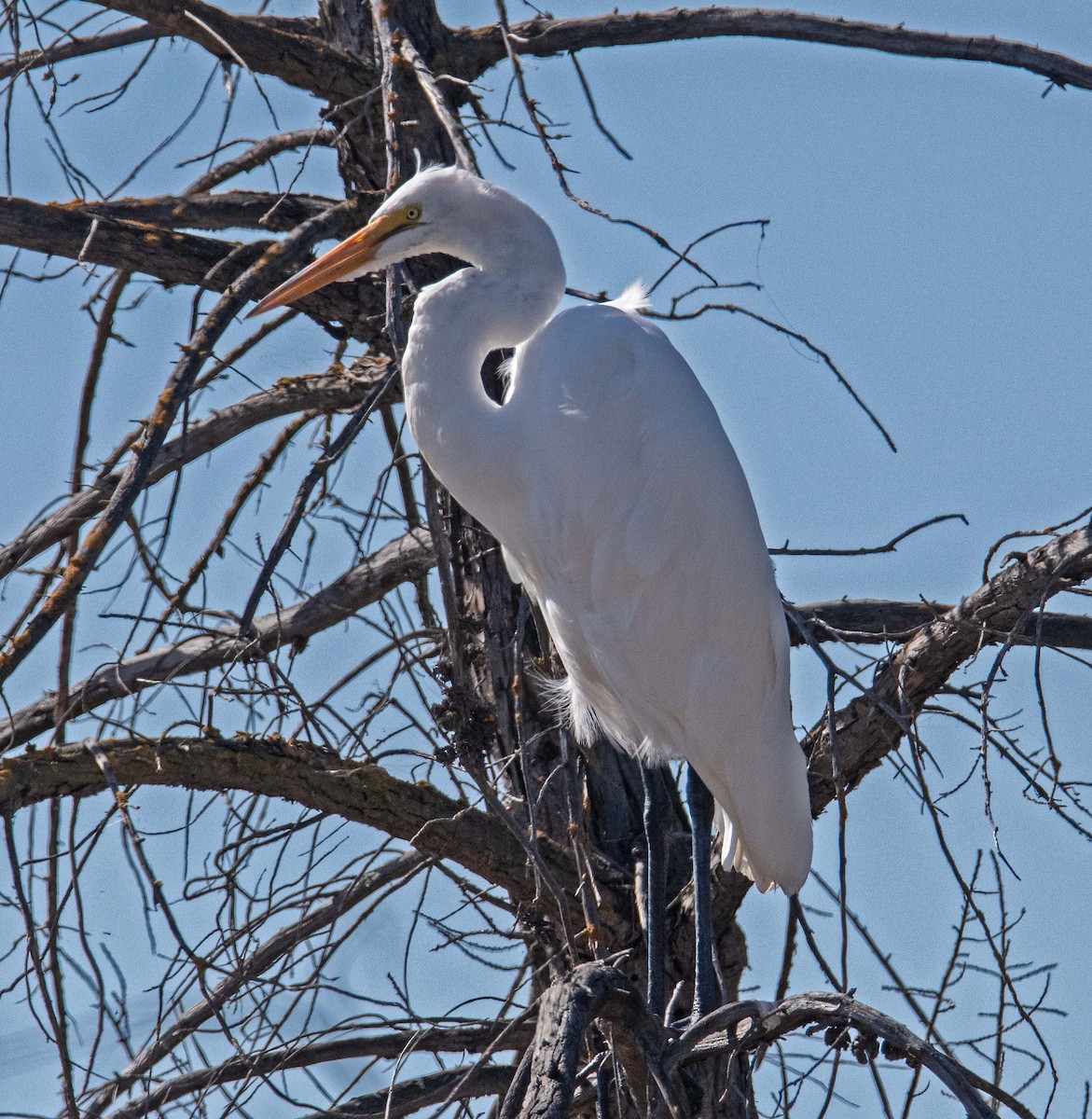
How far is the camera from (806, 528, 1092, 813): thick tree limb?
119 inches

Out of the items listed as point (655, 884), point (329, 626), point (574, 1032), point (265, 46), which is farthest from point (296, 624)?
point (574, 1032)

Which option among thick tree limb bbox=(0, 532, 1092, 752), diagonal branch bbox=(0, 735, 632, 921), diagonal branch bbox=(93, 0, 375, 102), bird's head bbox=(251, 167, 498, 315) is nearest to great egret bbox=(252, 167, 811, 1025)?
bird's head bbox=(251, 167, 498, 315)

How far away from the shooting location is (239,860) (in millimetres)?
3332

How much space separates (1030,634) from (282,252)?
6.67 ft

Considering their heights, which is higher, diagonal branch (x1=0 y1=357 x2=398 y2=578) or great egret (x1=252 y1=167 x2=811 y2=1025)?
diagonal branch (x1=0 y1=357 x2=398 y2=578)

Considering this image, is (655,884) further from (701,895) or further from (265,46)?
(265,46)

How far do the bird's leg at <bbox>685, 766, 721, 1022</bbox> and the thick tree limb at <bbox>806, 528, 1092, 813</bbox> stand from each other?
1.63 feet

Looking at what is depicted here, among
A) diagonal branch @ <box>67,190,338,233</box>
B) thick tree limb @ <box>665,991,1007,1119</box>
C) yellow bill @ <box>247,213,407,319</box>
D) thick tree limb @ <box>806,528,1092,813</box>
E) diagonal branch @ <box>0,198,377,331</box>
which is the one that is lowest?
thick tree limb @ <box>665,991,1007,1119</box>

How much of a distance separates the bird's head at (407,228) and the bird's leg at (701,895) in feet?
5.17

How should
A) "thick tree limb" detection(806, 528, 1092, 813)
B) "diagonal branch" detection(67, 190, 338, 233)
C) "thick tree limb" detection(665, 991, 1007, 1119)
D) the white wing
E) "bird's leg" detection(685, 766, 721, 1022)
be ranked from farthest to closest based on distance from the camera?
"diagonal branch" detection(67, 190, 338, 233)
the white wing
"bird's leg" detection(685, 766, 721, 1022)
"thick tree limb" detection(806, 528, 1092, 813)
"thick tree limb" detection(665, 991, 1007, 1119)

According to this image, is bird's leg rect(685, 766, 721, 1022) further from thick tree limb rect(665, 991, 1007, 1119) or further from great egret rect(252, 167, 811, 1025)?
thick tree limb rect(665, 991, 1007, 1119)

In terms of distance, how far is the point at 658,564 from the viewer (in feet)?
12.4

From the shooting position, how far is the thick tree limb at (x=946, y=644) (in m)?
3.01

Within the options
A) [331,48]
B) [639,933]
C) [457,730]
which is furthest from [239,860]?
[331,48]
